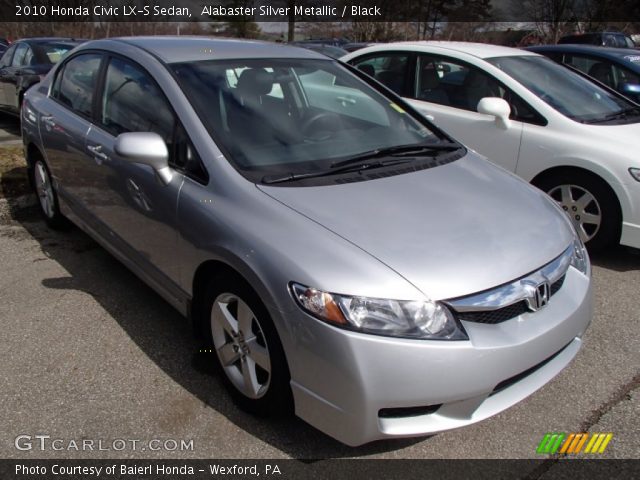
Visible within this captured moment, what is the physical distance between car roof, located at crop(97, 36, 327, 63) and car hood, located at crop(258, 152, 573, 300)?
1124mm

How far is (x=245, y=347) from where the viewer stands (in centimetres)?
240

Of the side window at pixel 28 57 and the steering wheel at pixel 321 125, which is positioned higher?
the steering wheel at pixel 321 125

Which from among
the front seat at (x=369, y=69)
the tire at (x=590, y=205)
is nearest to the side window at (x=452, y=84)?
the front seat at (x=369, y=69)

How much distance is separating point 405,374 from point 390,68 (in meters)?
4.32

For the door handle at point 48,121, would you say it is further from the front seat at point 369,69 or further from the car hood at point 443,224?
the front seat at point 369,69

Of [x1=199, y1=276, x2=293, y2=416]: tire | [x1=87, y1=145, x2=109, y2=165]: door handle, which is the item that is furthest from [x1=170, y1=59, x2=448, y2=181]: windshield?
[x1=87, y1=145, x2=109, y2=165]: door handle

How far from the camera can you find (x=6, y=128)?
9.13 meters

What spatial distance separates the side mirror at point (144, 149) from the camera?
258 centimetres

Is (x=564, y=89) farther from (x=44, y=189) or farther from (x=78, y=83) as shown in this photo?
(x=44, y=189)

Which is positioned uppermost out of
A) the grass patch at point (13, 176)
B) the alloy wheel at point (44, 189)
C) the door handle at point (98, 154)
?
the door handle at point (98, 154)

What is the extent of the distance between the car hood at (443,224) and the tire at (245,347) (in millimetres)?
453

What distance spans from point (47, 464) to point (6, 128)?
27.7 ft

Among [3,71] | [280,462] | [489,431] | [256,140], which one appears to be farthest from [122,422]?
[3,71]

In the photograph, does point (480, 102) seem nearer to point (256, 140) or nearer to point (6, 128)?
point (256, 140)
